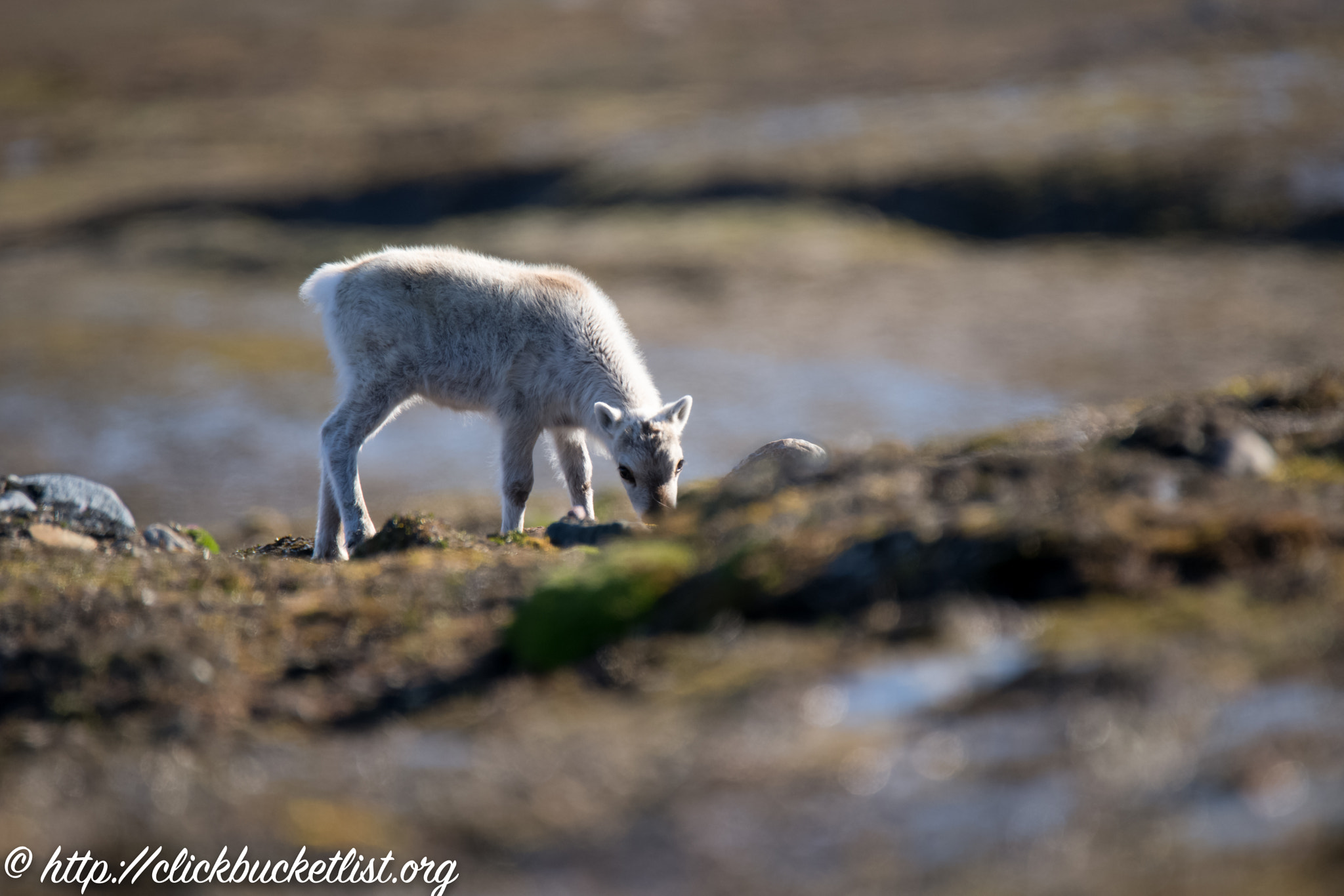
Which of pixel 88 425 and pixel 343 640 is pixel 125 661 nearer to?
pixel 343 640

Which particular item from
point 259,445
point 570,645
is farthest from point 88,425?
point 570,645

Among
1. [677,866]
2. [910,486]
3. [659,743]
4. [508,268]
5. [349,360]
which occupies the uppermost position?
[508,268]

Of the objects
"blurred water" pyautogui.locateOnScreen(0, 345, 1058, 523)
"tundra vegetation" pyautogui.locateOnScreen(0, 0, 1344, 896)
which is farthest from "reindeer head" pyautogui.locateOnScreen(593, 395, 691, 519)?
"blurred water" pyautogui.locateOnScreen(0, 345, 1058, 523)

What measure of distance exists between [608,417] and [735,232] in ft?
132

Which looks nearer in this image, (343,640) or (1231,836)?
(1231,836)

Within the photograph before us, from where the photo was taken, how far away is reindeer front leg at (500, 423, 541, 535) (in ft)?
45.3

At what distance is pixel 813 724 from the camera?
5.80m

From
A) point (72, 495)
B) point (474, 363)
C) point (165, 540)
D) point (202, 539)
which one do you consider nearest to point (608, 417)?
point (474, 363)

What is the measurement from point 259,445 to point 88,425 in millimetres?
5133

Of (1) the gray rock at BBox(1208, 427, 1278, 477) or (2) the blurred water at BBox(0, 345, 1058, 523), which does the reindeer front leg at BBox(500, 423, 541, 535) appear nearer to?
(1) the gray rock at BBox(1208, 427, 1278, 477)

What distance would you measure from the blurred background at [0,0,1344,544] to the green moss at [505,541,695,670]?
705 centimetres

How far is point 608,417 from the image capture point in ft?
42.5

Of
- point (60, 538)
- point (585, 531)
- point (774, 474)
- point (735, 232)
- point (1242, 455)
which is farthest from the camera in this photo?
point (735, 232)

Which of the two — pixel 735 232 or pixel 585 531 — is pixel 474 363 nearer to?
pixel 585 531
